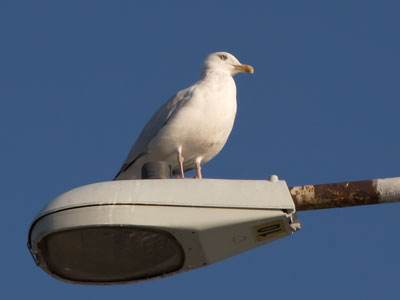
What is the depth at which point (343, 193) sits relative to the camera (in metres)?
3.68

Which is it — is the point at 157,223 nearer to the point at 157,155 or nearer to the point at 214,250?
the point at 214,250

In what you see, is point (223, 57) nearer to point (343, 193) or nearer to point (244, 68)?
point (244, 68)

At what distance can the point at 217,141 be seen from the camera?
7734 millimetres

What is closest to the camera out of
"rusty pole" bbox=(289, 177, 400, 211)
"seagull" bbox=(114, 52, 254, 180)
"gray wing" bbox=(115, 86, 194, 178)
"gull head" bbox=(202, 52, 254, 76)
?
"rusty pole" bbox=(289, 177, 400, 211)

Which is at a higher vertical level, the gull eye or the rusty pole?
the gull eye

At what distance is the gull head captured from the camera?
9039mm

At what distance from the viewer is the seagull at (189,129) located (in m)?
7.68

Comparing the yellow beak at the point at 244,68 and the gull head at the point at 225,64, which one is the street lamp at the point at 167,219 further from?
the yellow beak at the point at 244,68

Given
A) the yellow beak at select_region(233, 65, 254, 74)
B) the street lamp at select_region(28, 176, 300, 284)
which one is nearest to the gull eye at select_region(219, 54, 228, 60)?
the yellow beak at select_region(233, 65, 254, 74)

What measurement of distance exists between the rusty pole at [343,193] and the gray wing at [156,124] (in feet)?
14.2

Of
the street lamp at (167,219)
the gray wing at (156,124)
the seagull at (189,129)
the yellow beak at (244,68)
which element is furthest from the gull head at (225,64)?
the street lamp at (167,219)

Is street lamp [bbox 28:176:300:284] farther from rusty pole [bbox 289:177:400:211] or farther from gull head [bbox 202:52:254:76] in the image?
gull head [bbox 202:52:254:76]

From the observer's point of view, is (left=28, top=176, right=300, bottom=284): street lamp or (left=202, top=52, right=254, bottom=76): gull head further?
(left=202, top=52, right=254, bottom=76): gull head

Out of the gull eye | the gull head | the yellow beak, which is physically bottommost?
the yellow beak
